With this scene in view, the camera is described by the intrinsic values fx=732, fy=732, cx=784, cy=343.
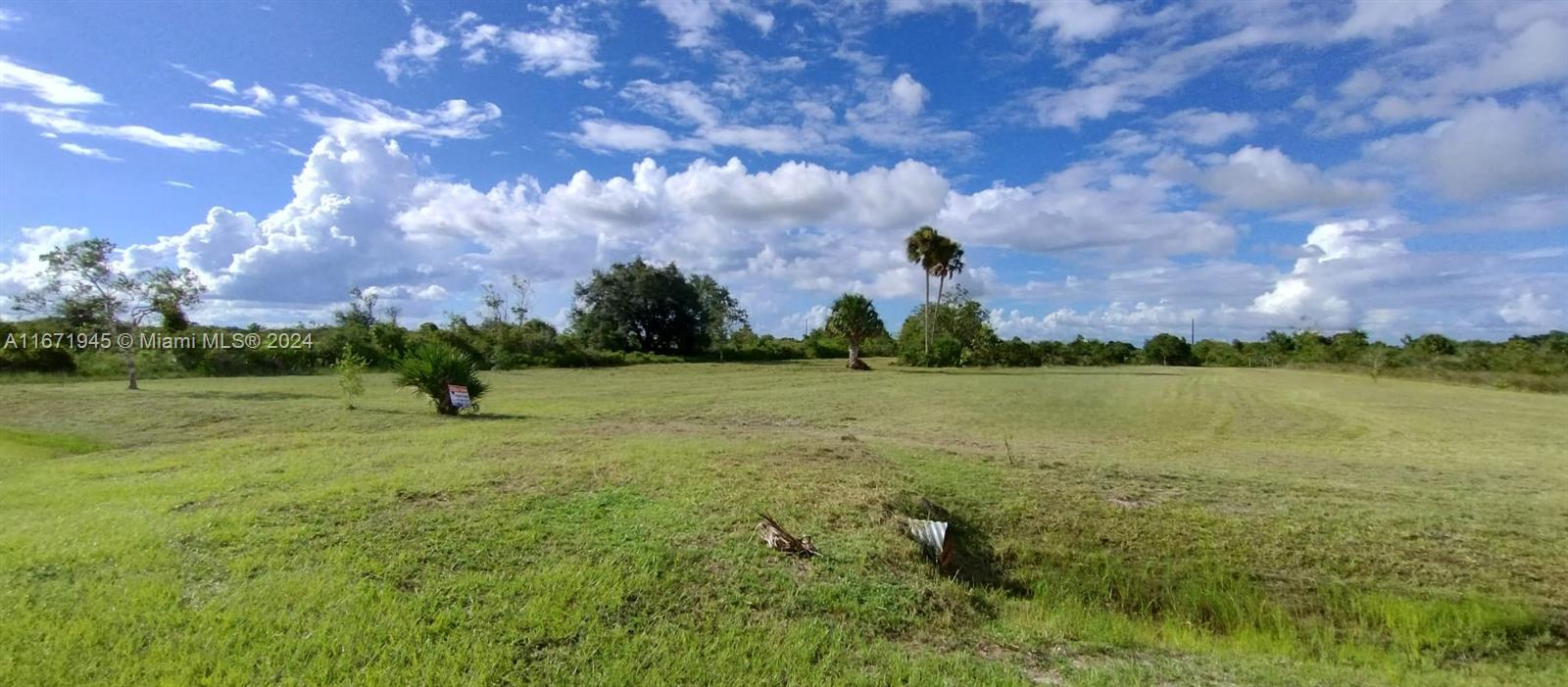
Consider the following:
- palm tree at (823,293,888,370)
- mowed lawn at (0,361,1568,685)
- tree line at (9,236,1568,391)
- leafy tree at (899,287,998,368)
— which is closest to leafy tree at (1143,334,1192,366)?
tree line at (9,236,1568,391)

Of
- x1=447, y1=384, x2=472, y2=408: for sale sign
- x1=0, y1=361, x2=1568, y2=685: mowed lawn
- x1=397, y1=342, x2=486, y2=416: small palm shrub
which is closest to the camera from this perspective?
x1=0, y1=361, x2=1568, y2=685: mowed lawn

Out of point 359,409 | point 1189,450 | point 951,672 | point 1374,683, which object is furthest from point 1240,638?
point 359,409

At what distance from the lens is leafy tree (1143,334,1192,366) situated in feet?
277

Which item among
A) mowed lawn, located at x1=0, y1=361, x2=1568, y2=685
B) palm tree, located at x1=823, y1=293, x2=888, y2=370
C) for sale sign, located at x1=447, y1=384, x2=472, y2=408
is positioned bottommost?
mowed lawn, located at x1=0, y1=361, x2=1568, y2=685

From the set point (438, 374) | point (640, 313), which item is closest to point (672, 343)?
point (640, 313)

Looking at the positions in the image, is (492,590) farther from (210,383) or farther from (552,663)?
(210,383)

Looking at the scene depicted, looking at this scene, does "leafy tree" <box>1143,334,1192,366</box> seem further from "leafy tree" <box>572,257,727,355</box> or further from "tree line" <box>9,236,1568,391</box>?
"leafy tree" <box>572,257,727,355</box>

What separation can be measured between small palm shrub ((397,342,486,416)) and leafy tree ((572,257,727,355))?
4454 cm

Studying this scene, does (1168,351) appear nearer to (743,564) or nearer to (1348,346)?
(1348,346)

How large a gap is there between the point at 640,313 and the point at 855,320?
20.2 metres

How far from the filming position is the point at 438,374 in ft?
56.6

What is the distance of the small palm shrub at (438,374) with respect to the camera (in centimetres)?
1730

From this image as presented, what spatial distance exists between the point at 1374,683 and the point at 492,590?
5.85m

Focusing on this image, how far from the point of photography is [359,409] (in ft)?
59.2
